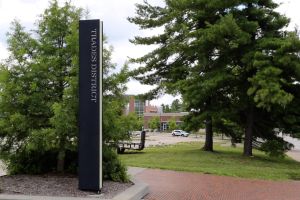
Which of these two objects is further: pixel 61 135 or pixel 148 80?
pixel 148 80

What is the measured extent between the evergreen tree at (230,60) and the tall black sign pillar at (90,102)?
37.8ft

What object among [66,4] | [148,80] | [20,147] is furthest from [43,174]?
[148,80]

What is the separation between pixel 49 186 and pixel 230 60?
1481cm

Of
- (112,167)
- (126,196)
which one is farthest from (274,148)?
(126,196)

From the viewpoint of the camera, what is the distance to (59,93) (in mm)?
10789

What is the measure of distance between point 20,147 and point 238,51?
45.7ft

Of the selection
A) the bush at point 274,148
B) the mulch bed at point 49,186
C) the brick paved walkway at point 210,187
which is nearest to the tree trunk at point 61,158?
the mulch bed at point 49,186

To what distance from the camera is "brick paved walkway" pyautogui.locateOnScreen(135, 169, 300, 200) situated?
10.7 metres

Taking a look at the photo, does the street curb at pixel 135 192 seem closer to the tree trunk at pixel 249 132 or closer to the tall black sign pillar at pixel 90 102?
the tall black sign pillar at pixel 90 102

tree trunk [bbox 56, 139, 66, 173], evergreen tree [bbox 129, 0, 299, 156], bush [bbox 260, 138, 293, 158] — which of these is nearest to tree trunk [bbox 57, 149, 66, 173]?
tree trunk [bbox 56, 139, 66, 173]

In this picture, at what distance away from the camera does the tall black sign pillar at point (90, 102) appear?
930cm

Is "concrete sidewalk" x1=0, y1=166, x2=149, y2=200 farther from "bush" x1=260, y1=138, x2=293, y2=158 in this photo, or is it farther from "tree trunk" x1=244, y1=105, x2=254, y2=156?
"tree trunk" x1=244, y1=105, x2=254, y2=156

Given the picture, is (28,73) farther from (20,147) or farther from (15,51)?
(20,147)

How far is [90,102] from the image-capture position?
30.6 feet
